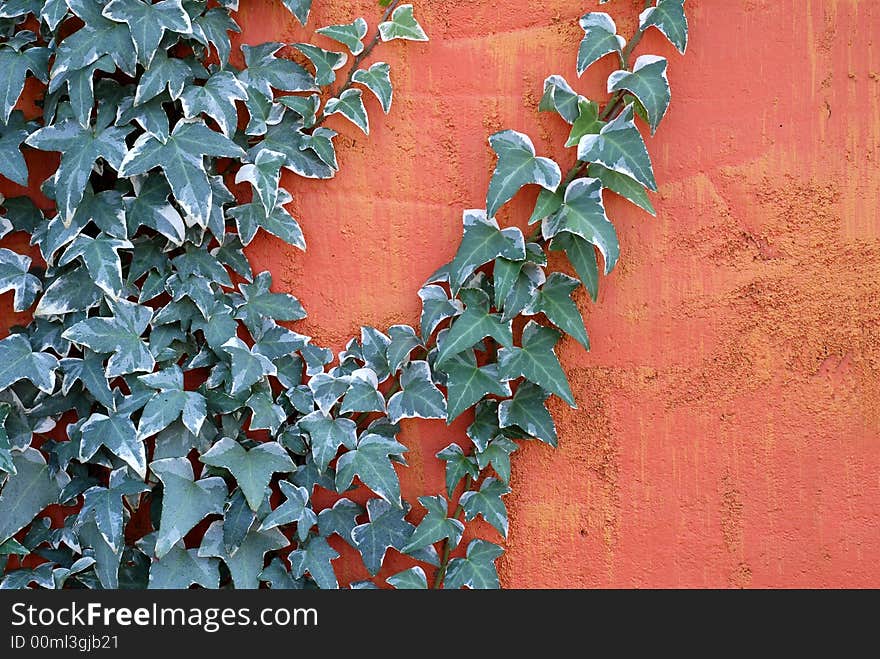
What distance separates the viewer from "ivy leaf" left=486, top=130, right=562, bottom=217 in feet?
4.50

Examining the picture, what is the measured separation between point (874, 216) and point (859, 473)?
435mm

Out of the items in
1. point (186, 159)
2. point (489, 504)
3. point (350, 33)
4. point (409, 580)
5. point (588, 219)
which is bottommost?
point (409, 580)

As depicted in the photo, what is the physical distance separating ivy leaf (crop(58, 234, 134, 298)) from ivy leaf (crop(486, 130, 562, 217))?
58 centimetres

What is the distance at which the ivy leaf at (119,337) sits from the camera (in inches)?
54.6

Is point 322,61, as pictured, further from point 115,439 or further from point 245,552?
point 245,552

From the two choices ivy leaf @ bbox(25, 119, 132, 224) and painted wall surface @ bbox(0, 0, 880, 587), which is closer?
ivy leaf @ bbox(25, 119, 132, 224)

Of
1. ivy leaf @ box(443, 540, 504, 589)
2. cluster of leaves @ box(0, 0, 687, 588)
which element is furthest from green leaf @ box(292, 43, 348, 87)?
ivy leaf @ box(443, 540, 504, 589)

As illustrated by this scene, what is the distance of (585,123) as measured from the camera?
55.7 inches

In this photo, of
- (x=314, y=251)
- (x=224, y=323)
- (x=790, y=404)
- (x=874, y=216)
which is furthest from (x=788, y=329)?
(x=224, y=323)

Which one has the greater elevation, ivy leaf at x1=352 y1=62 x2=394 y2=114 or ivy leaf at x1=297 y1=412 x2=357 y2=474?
ivy leaf at x1=352 y1=62 x2=394 y2=114

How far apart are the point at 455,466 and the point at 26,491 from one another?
2.31 ft

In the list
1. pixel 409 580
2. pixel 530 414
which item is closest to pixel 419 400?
pixel 530 414

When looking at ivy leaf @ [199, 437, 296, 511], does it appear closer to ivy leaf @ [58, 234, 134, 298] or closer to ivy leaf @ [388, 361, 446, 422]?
ivy leaf @ [388, 361, 446, 422]

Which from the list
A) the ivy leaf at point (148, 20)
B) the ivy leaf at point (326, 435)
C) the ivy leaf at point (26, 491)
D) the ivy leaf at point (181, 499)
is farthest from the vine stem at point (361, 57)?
the ivy leaf at point (26, 491)
